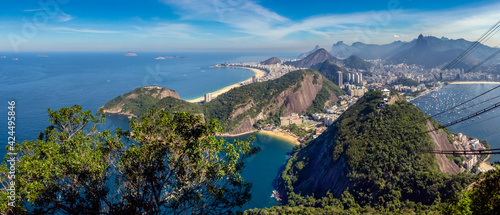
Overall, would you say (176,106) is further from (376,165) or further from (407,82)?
(407,82)

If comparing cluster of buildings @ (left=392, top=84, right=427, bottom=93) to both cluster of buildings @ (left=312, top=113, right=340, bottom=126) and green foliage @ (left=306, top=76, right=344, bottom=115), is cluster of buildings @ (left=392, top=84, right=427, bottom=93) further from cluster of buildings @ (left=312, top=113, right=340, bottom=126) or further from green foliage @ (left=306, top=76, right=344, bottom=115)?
cluster of buildings @ (left=312, top=113, right=340, bottom=126)

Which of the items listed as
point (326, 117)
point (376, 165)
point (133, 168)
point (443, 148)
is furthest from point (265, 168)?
point (133, 168)

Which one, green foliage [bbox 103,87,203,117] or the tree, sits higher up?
the tree

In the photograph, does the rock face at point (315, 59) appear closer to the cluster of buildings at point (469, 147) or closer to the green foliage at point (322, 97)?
the green foliage at point (322, 97)

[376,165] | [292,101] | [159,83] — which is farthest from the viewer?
[159,83]

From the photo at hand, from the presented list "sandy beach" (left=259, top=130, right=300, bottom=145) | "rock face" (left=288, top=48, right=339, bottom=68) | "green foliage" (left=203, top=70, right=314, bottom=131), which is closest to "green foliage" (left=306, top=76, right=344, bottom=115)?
"green foliage" (left=203, top=70, right=314, bottom=131)

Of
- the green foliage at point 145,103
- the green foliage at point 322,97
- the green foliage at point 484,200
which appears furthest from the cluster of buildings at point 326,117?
the green foliage at point 484,200
